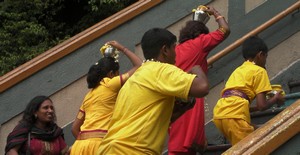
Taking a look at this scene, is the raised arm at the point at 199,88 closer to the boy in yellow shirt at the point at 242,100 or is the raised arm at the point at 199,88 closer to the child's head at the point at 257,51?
the boy in yellow shirt at the point at 242,100

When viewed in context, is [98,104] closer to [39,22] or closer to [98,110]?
[98,110]

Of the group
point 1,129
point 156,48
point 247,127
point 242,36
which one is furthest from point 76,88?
point 156,48

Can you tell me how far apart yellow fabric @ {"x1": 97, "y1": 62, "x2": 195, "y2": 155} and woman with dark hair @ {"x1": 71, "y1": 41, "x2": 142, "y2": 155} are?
2132mm

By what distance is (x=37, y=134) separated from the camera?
316 inches

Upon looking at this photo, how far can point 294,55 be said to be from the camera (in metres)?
9.90

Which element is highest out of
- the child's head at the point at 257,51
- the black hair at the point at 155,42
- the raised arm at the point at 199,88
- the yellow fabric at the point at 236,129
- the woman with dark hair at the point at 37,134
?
the black hair at the point at 155,42

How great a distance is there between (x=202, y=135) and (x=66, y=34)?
8.33 m

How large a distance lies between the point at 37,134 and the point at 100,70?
0.93 metres

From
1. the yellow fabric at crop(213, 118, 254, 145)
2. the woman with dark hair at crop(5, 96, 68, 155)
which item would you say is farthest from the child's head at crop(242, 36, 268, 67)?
the woman with dark hair at crop(5, 96, 68, 155)

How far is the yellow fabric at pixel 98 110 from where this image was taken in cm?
780

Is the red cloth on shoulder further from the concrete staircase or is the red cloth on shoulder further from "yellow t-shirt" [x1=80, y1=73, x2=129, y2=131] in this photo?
the concrete staircase

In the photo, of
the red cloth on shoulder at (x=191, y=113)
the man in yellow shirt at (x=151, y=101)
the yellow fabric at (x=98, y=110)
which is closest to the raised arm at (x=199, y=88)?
the man in yellow shirt at (x=151, y=101)

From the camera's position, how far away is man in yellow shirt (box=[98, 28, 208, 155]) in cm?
534

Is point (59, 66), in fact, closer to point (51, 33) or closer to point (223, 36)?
point (223, 36)
